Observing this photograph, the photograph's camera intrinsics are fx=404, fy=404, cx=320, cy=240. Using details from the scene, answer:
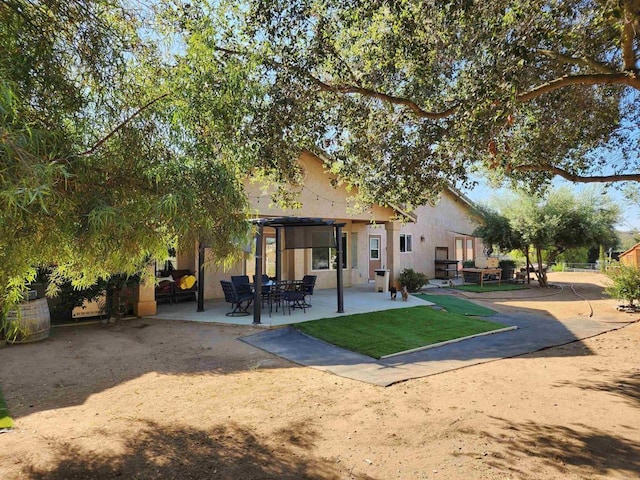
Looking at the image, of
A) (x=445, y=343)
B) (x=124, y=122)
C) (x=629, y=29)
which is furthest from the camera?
(x=445, y=343)

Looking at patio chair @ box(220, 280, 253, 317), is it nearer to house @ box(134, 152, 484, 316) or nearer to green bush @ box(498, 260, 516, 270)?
house @ box(134, 152, 484, 316)

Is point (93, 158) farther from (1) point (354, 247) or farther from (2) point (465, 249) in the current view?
(2) point (465, 249)

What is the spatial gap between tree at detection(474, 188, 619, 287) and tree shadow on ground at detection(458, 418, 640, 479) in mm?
18338

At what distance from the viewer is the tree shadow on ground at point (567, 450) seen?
3968 millimetres

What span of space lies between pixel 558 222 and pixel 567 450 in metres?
19.6

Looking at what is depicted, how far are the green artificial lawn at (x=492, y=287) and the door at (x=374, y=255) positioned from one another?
13.7 ft

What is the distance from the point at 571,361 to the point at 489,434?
4786 mm

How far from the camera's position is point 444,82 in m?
8.09

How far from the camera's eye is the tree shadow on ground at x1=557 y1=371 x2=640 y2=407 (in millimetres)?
6184

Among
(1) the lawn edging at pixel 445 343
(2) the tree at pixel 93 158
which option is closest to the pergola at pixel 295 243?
(1) the lawn edging at pixel 445 343

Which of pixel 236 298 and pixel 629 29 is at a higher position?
pixel 629 29

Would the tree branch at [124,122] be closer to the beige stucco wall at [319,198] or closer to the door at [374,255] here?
the beige stucco wall at [319,198]

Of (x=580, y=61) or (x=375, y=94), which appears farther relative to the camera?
(x=375, y=94)

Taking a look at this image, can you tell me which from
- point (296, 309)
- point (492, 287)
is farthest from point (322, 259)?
point (492, 287)
